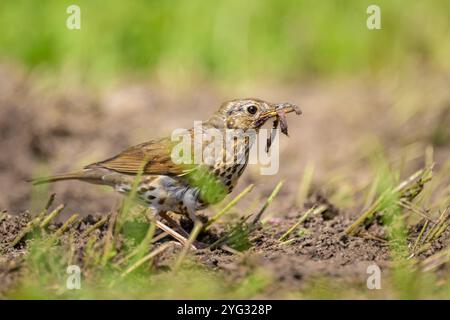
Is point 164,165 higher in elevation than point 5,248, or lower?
higher

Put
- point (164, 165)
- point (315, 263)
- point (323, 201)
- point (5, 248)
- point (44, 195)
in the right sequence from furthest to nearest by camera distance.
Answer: point (44, 195), point (323, 201), point (164, 165), point (5, 248), point (315, 263)

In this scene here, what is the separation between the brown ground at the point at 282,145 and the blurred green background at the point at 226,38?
47 centimetres

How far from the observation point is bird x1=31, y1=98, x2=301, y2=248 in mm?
4969

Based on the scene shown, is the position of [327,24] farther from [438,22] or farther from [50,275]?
[50,275]

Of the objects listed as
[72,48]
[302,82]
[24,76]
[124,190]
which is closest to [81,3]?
[72,48]

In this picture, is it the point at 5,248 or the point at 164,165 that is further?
the point at 164,165

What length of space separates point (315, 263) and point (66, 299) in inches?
→ 47.5

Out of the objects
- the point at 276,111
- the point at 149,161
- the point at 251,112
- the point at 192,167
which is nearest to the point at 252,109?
the point at 251,112

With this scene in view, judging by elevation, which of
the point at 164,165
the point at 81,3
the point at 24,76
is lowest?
the point at 164,165

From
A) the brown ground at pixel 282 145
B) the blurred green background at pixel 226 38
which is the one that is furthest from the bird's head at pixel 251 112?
the blurred green background at pixel 226 38

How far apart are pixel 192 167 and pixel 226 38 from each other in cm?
614

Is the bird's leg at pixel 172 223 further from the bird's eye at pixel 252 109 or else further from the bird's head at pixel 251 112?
the bird's eye at pixel 252 109

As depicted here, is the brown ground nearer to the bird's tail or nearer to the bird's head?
the bird's tail

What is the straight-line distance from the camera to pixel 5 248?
4789mm
